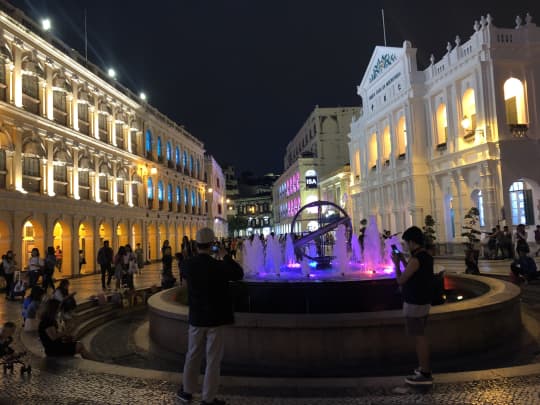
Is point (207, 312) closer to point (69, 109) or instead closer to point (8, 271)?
point (8, 271)

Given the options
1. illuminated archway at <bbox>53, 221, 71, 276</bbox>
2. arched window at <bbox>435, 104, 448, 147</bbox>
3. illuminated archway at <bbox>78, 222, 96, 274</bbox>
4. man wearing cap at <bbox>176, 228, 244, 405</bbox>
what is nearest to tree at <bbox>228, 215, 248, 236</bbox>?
arched window at <bbox>435, 104, 448, 147</bbox>

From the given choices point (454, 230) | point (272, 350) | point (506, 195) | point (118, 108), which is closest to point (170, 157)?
point (118, 108)

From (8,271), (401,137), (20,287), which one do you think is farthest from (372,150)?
(20,287)

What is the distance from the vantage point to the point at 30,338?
902 centimetres

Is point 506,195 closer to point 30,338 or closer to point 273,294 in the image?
point 273,294

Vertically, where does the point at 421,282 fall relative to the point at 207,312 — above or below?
above

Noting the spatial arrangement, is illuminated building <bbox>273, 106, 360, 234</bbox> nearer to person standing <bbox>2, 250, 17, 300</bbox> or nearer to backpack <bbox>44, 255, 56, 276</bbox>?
backpack <bbox>44, 255, 56, 276</bbox>

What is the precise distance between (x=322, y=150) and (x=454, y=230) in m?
40.5

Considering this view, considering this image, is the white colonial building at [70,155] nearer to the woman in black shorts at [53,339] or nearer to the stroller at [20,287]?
the stroller at [20,287]

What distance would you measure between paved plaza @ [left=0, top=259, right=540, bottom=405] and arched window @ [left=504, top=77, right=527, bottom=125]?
2488cm

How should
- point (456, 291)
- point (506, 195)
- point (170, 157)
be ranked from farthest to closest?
point (170, 157) → point (506, 195) → point (456, 291)

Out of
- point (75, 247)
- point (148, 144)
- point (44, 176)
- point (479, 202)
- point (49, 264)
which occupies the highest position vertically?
point (148, 144)

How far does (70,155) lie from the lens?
1057 inches

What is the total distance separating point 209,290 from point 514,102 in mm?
28100
